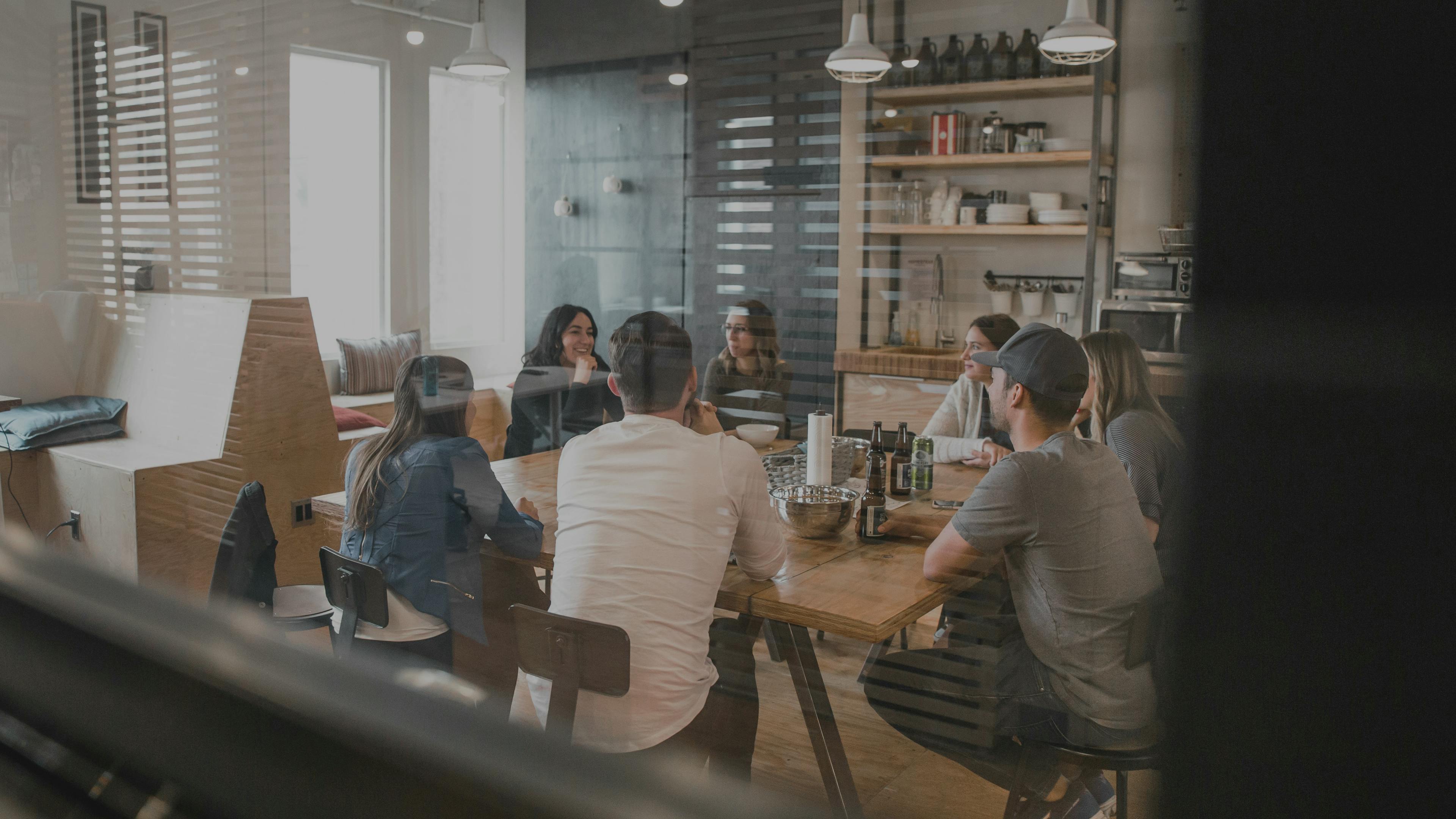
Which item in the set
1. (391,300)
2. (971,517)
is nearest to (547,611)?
(391,300)

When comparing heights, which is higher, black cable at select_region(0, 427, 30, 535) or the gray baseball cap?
the gray baseball cap

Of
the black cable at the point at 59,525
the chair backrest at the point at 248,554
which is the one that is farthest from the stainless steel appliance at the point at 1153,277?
the black cable at the point at 59,525

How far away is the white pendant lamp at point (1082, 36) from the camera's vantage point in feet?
1.54

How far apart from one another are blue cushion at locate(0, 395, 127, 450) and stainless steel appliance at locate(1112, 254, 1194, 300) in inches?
47.5

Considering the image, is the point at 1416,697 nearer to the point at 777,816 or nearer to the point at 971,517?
the point at 777,816

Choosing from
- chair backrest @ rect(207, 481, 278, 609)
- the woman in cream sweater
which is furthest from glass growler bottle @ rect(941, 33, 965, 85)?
chair backrest @ rect(207, 481, 278, 609)

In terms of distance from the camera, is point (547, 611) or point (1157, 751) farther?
point (547, 611)

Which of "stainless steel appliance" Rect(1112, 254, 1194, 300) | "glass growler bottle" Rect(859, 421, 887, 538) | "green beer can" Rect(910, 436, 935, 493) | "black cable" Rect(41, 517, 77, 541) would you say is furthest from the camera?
"black cable" Rect(41, 517, 77, 541)

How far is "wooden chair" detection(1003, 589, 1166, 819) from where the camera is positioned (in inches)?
12.2

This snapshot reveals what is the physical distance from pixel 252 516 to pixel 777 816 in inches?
36.9

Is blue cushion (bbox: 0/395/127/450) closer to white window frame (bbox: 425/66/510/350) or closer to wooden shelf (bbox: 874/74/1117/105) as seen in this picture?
white window frame (bbox: 425/66/510/350)

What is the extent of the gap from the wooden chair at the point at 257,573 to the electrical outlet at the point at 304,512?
0.03 m

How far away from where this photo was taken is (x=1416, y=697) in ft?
0.75

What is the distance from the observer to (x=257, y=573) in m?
1.03
